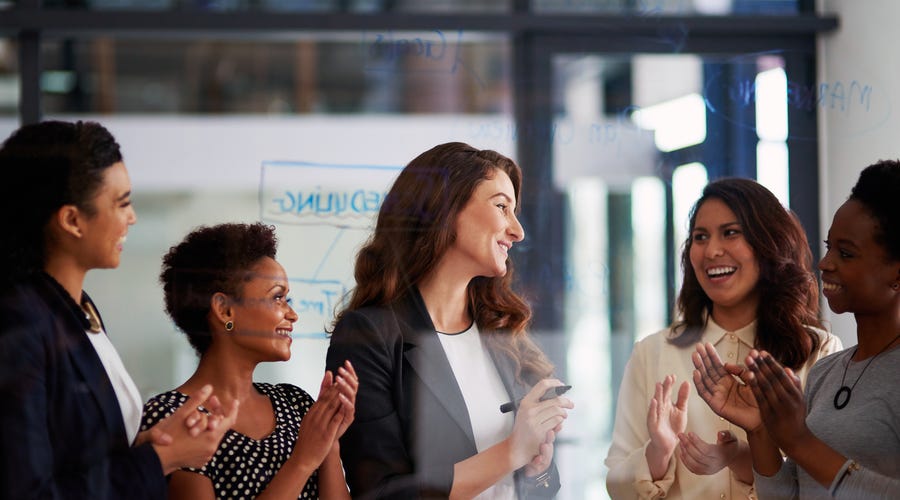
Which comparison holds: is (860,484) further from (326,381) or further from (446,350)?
(326,381)

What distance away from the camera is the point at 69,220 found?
2.05m

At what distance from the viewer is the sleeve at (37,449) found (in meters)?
1.84

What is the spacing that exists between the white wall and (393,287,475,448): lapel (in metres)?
1.11

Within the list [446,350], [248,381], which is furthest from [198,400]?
[446,350]

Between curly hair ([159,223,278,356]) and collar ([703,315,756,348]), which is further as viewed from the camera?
collar ([703,315,756,348])

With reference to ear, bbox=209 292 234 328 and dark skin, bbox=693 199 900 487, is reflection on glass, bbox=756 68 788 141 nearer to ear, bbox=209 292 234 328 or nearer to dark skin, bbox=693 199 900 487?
dark skin, bbox=693 199 900 487

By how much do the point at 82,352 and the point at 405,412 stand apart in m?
0.75

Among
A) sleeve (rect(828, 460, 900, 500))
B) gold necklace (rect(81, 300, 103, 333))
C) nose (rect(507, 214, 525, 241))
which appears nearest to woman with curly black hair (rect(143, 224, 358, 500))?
gold necklace (rect(81, 300, 103, 333))

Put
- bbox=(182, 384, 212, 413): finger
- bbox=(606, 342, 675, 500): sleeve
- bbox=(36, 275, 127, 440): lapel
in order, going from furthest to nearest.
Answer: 1. bbox=(606, 342, 675, 500): sleeve
2. bbox=(182, 384, 212, 413): finger
3. bbox=(36, 275, 127, 440): lapel

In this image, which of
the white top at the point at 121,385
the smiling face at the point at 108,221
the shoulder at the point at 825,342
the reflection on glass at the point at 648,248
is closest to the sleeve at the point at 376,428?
the white top at the point at 121,385

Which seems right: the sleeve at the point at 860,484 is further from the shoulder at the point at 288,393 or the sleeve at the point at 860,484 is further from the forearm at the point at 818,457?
the shoulder at the point at 288,393

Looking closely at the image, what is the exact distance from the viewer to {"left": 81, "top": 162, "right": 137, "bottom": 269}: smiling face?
2.09 metres

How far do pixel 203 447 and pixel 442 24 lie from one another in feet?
4.76

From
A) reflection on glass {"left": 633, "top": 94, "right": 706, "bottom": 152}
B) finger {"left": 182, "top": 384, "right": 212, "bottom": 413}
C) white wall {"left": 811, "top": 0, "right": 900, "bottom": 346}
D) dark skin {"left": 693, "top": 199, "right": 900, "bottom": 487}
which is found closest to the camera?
finger {"left": 182, "top": 384, "right": 212, "bottom": 413}
